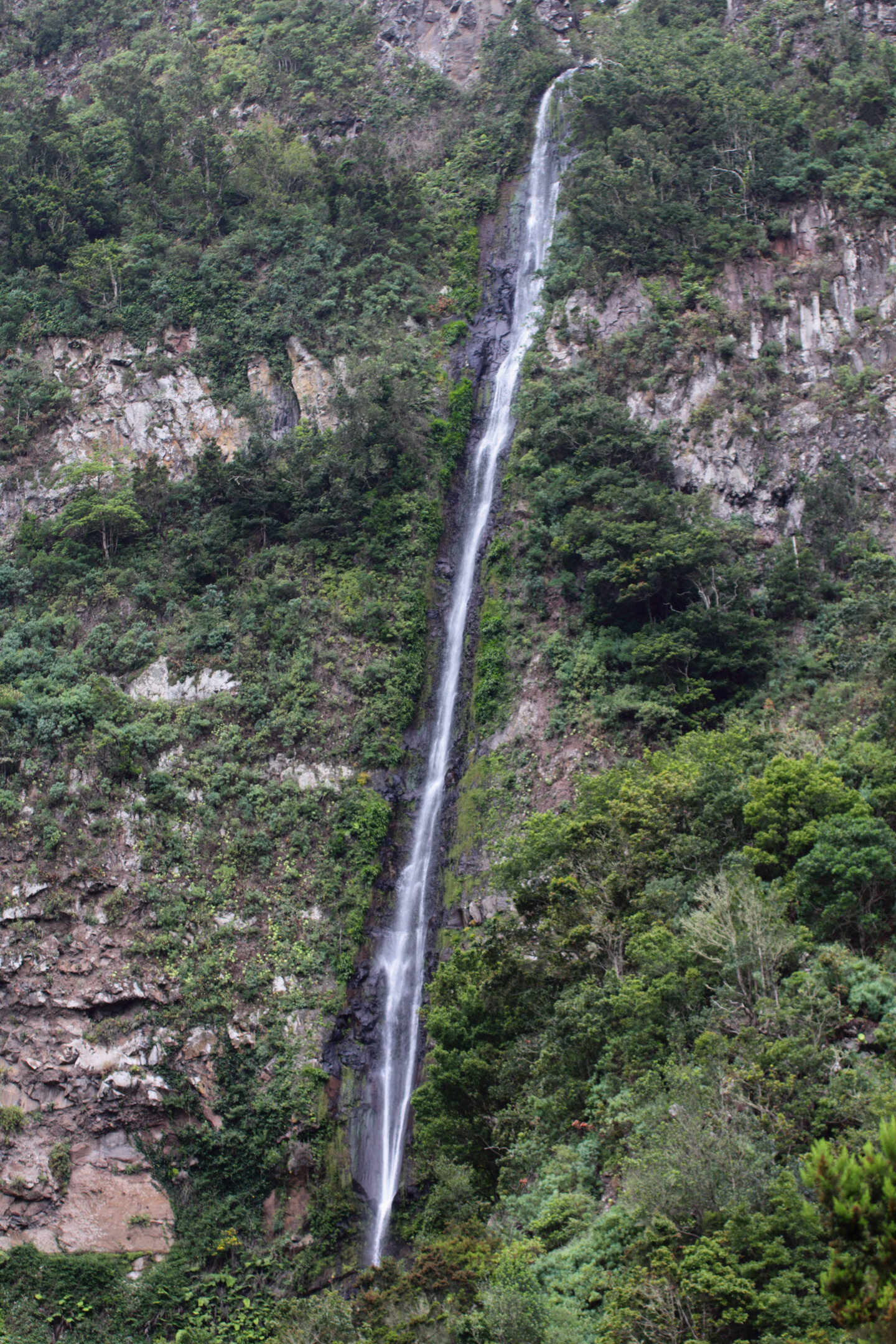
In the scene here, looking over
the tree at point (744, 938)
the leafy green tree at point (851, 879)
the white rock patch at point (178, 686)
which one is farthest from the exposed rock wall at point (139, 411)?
the leafy green tree at point (851, 879)

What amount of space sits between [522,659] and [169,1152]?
17535mm

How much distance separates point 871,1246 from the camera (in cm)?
922

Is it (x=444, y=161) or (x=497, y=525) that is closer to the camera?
(x=497, y=525)

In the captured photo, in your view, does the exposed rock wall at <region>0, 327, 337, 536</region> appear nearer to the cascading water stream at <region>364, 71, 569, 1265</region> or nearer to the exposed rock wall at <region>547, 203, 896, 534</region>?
the cascading water stream at <region>364, 71, 569, 1265</region>

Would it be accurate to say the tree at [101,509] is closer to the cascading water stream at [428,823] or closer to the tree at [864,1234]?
the cascading water stream at [428,823]

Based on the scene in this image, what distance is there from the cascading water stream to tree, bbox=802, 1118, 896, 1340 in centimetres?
1896

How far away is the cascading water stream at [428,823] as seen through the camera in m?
27.3

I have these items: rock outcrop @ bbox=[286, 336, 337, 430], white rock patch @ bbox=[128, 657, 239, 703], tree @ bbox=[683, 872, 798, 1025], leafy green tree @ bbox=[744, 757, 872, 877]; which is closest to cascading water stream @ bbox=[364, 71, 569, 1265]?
rock outcrop @ bbox=[286, 336, 337, 430]

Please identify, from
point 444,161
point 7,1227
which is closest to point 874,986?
point 7,1227

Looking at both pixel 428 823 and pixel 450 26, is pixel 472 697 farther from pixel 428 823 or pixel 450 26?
pixel 450 26

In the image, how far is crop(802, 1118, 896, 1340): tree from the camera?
29.4 feet

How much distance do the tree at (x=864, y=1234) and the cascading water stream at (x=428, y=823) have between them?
18960mm

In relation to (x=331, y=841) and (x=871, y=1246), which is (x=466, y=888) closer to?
(x=331, y=841)

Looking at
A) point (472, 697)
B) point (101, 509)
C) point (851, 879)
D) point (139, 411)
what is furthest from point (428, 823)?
point (139, 411)
